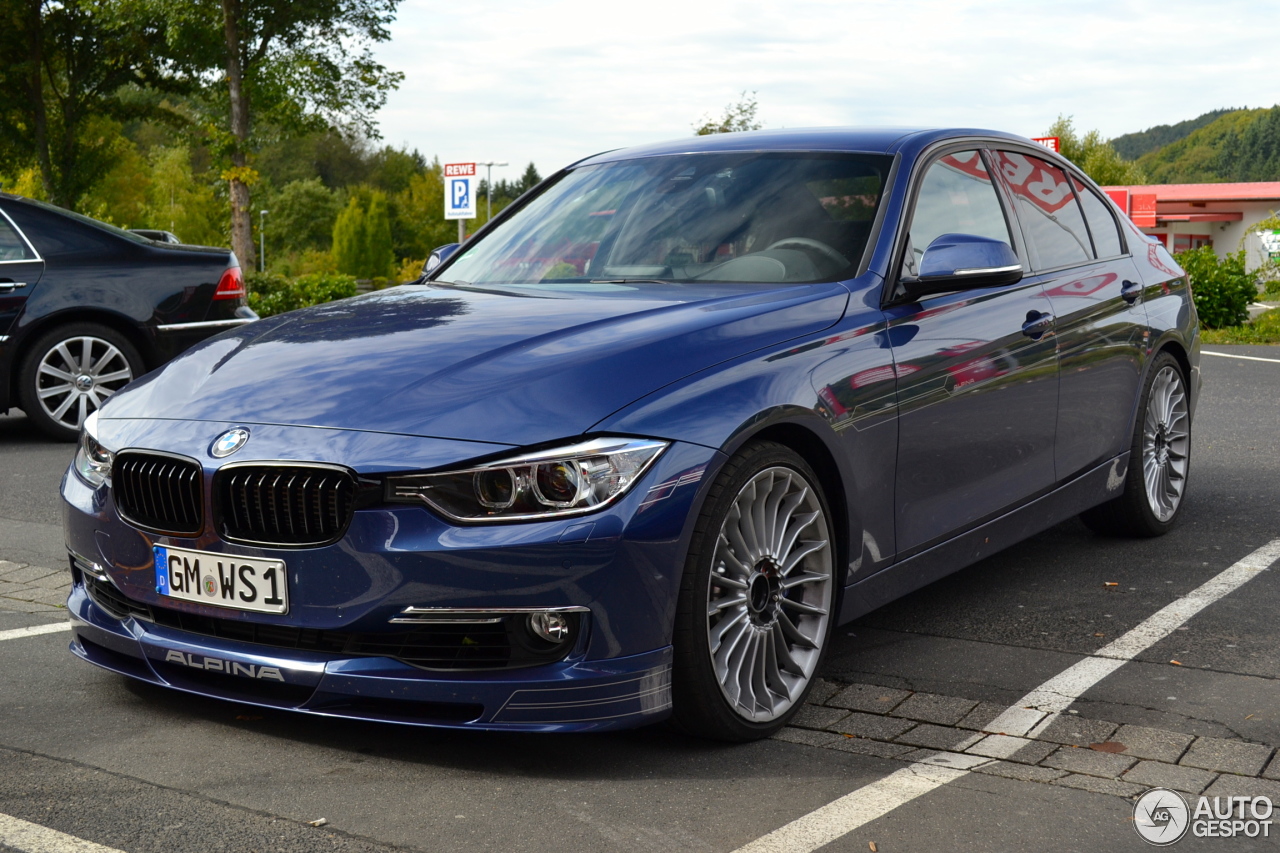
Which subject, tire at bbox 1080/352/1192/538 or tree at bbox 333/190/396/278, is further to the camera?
tree at bbox 333/190/396/278

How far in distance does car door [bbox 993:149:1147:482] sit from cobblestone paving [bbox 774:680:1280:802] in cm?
148

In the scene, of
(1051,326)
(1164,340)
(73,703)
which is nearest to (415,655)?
(73,703)

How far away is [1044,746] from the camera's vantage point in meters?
3.57

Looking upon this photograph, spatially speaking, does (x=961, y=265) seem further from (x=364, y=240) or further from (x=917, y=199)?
(x=364, y=240)

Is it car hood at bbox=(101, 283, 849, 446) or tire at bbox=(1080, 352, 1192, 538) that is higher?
car hood at bbox=(101, 283, 849, 446)

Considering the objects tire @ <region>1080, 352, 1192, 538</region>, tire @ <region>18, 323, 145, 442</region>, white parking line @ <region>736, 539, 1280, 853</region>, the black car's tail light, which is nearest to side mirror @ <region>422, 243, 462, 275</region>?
white parking line @ <region>736, 539, 1280, 853</region>

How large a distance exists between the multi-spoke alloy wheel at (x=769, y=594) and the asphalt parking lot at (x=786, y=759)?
0.50ft

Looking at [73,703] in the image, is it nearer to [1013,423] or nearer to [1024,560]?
[1013,423]

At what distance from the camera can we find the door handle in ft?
15.7

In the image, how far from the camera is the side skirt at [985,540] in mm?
4090

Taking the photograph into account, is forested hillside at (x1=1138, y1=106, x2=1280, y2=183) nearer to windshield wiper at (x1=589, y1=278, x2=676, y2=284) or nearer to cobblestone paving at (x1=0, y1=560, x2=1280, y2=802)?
windshield wiper at (x1=589, y1=278, x2=676, y2=284)

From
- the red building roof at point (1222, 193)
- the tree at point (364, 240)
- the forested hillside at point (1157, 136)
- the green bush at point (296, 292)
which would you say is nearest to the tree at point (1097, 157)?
the red building roof at point (1222, 193)

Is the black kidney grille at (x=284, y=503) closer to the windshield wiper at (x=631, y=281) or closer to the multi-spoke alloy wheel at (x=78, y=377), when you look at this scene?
the windshield wiper at (x=631, y=281)

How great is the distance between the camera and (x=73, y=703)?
3908 millimetres
